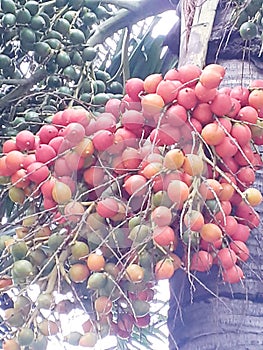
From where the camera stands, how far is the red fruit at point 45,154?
1.28 m

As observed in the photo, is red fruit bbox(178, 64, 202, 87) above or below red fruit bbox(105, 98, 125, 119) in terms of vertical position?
above

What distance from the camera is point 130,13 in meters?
1.91

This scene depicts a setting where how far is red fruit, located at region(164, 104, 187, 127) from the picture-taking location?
1.24 meters

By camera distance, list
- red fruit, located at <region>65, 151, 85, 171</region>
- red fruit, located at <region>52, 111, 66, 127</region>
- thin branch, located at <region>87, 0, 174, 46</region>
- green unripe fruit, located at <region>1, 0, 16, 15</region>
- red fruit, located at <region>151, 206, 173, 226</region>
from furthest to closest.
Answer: thin branch, located at <region>87, 0, 174, 46</region> < green unripe fruit, located at <region>1, 0, 16, 15</region> < red fruit, located at <region>52, 111, 66, 127</region> < red fruit, located at <region>65, 151, 85, 171</region> < red fruit, located at <region>151, 206, 173, 226</region>

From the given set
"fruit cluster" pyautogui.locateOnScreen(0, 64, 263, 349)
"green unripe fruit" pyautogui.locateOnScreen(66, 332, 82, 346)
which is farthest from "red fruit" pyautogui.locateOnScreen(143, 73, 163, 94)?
"green unripe fruit" pyautogui.locateOnScreen(66, 332, 82, 346)

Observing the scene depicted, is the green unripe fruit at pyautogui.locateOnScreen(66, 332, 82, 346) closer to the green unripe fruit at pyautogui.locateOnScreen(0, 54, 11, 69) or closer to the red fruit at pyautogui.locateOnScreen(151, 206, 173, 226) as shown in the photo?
the red fruit at pyautogui.locateOnScreen(151, 206, 173, 226)

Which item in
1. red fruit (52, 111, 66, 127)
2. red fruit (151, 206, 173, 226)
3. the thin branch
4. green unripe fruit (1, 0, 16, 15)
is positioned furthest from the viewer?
the thin branch

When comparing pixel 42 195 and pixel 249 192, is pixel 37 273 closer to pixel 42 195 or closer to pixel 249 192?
pixel 42 195

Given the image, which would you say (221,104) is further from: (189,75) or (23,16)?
(23,16)

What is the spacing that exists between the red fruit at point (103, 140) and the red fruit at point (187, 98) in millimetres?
132

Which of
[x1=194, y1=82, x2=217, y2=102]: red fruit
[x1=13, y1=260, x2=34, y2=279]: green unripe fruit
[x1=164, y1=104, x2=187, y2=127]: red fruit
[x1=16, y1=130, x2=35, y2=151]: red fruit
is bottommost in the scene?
[x1=13, y1=260, x2=34, y2=279]: green unripe fruit

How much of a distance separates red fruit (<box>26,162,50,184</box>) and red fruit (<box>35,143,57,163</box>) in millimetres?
10

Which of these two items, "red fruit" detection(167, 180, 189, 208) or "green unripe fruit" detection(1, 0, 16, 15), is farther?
"green unripe fruit" detection(1, 0, 16, 15)

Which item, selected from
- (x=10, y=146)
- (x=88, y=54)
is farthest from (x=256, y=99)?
(x=88, y=54)
